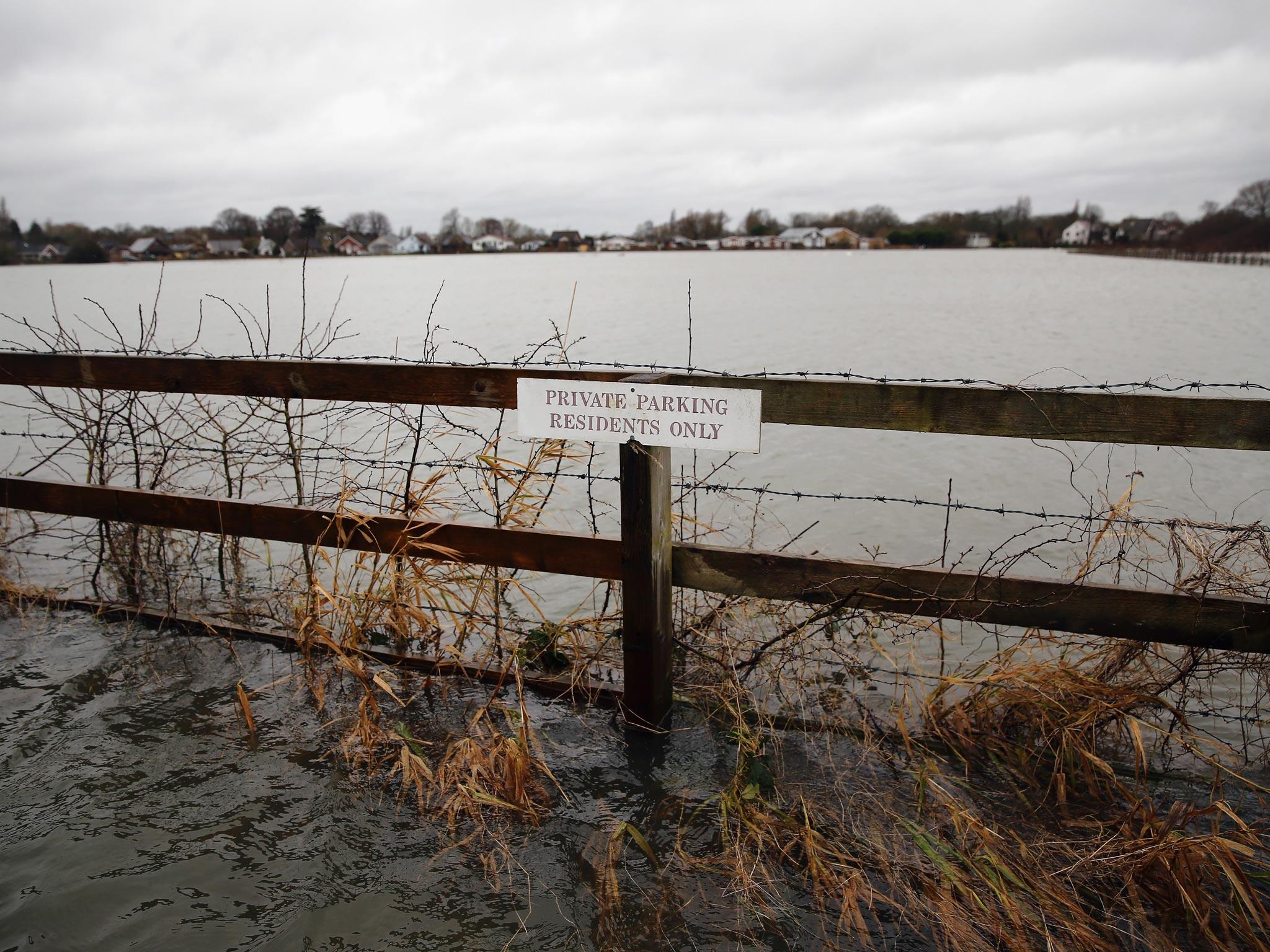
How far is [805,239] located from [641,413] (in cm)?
16369

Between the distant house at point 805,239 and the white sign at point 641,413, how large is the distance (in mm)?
162000

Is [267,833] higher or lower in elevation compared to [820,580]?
lower

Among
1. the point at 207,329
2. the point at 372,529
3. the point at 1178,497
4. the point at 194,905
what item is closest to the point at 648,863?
the point at 194,905

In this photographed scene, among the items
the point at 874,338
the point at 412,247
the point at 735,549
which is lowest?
the point at 874,338

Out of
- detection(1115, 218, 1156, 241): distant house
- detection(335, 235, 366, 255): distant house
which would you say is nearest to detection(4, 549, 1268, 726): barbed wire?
detection(1115, 218, 1156, 241): distant house

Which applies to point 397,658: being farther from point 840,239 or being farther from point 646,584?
point 840,239

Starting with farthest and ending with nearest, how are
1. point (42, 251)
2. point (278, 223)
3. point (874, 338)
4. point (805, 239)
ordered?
point (805, 239), point (42, 251), point (278, 223), point (874, 338)

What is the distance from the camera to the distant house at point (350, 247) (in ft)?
459

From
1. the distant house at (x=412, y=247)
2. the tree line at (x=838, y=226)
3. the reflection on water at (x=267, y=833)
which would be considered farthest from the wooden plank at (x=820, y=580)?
the distant house at (x=412, y=247)

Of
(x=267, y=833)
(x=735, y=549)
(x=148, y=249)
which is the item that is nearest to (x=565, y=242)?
(x=148, y=249)

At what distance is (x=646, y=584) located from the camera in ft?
12.1

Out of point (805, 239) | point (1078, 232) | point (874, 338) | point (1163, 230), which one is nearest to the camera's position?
point (874, 338)

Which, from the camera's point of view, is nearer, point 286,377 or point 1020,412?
point 1020,412

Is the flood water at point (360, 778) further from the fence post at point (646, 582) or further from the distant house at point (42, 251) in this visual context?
the distant house at point (42, 251)
